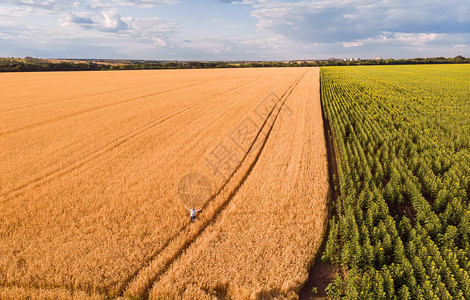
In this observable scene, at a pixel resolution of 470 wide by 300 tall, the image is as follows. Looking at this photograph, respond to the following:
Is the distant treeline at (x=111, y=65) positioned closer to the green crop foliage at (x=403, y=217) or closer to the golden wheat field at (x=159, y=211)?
the golden wheat field at (x=159, y=211)

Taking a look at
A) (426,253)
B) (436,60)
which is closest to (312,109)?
(426,253)

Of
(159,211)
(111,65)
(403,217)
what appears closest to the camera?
(403,217)

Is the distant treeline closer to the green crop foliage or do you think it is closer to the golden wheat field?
the golden wheat field

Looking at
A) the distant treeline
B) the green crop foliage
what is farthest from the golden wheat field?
the distant treeline

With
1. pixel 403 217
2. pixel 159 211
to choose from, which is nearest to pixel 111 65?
pixel 159 211

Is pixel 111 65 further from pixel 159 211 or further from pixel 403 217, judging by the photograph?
pixel 403 217

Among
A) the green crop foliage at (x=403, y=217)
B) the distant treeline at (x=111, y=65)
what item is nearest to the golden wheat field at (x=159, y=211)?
the green crop foliage at (x=403, y=217)

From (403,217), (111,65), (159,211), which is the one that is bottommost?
(159,211)

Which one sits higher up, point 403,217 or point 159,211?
point 403,217

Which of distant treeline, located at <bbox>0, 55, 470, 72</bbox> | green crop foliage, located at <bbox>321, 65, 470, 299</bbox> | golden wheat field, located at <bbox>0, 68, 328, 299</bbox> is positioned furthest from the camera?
distant treeline, located at <bbox>0, 55, 470, 72</bbox>

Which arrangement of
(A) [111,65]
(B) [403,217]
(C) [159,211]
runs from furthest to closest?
1. (A) [111,65]
2. (C) [159,211]
3. (B) [403,217]
